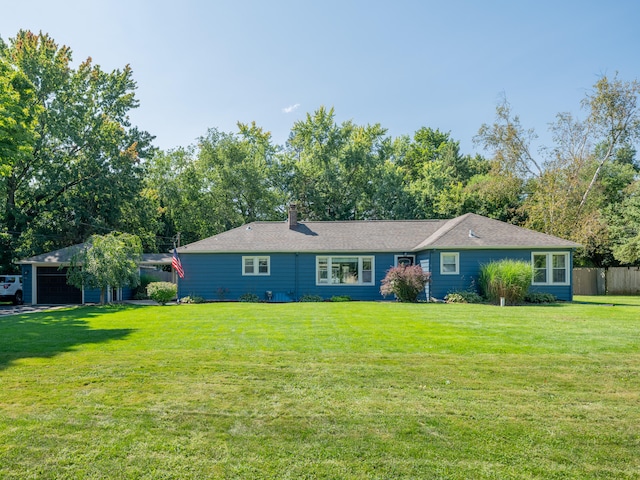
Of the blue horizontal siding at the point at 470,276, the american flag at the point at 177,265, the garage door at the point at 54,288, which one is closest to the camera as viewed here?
the blue horizontal siding at the point at 470,276

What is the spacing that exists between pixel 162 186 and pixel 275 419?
3571 centimetres

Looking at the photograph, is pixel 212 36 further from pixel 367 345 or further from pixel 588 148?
pixel 588 148

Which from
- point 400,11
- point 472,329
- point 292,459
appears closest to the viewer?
point 292,459

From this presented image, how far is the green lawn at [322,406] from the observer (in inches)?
131

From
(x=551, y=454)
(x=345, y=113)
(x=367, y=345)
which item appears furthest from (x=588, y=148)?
(x=551, y=454)

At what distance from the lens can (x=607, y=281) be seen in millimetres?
27359

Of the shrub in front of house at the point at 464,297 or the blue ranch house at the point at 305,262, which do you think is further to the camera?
the blue ranch house at the point at 305,262

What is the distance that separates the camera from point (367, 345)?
7.54m

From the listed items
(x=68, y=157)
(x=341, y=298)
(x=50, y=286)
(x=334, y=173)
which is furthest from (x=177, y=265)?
(x=334, y=173)

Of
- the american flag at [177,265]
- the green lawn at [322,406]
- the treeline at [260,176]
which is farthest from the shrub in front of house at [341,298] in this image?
the treeline at [260,176]

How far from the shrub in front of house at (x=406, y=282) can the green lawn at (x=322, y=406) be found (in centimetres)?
860

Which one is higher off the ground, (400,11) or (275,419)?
(400,11)

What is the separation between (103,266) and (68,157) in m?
13.0

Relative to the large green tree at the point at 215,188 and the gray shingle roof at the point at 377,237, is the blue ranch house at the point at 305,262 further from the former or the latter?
the large green tree at the point at 215,188
